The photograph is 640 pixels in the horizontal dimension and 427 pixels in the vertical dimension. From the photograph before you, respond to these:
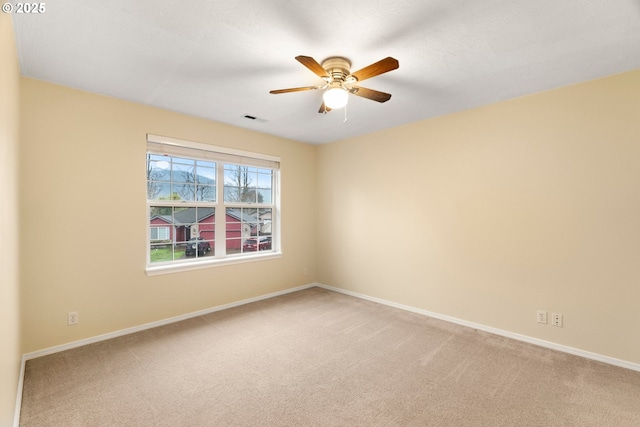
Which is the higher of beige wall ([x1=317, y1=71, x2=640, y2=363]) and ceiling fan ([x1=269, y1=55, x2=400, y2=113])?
ceiling fan ([x1=269, y1=55, x2=400, y2=113])

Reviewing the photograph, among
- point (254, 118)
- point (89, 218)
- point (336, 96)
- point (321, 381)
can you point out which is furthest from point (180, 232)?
point (336, 96)

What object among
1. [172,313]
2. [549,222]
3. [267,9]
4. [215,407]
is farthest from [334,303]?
[267,9]

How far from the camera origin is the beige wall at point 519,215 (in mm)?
2475

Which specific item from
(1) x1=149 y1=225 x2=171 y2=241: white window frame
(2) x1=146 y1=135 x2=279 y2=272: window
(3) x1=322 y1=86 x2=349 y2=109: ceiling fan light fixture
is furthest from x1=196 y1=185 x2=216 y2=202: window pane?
(3) x1=322 y1=86 x2=349 y2=109: ceiling fan light fixture

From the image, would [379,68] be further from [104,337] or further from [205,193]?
[104,337]

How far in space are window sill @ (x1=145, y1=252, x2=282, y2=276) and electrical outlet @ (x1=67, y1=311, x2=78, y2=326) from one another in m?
0.69

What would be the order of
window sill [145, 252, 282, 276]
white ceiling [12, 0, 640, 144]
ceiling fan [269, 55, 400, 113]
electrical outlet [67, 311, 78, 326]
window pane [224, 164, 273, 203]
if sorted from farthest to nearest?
window pane [224, 164, 273, 203] < window sill [145, 252, 282, 276] < electrical outlet [67, 311, 78, 326] < ceiling fan [269, 55, 400, 113] < white ceiling [12, 0, 640, 144]

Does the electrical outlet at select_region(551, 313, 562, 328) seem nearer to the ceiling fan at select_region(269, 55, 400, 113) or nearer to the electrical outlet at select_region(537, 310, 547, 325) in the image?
the electrical outlet at select_region(537, 310, 547, 325)

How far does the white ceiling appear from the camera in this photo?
5.59 ft

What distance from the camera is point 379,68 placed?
1940mm

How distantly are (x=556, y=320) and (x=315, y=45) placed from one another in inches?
129

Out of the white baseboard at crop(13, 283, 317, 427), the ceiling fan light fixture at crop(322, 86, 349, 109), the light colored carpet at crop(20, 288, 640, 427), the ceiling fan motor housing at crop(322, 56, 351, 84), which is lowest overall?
the light colored carpet at crop(20, 288, 640, 427)

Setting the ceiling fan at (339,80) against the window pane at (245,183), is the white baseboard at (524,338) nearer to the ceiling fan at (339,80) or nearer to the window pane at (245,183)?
the window pane at (245,183)

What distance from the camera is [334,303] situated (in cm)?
411
